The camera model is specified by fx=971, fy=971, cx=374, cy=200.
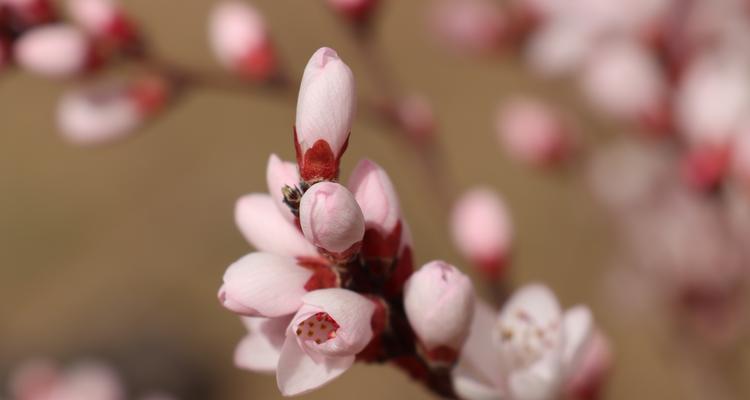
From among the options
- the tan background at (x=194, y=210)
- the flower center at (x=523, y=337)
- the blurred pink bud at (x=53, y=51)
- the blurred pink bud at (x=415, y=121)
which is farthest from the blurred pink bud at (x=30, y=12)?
the tan background at (x=194, y=210)

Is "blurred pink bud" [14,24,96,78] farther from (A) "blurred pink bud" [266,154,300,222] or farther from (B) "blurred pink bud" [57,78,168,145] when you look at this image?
(A) "blurred pink bud" [266,154,300,222]

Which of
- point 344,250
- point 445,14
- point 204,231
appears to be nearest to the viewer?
point 344,250

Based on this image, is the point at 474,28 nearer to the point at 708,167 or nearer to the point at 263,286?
the point at 708,167

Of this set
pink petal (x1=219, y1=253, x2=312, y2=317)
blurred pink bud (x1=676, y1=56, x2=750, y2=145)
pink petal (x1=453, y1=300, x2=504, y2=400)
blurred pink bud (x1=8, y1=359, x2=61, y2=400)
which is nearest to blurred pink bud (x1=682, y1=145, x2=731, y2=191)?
blurred pink bud (x1=676, y1=56, x2=750, y2=145)

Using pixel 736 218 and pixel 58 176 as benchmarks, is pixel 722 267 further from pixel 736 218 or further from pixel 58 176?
pixel 58 176

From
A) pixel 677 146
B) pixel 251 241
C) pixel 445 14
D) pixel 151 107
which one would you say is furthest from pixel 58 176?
pixel 251 241

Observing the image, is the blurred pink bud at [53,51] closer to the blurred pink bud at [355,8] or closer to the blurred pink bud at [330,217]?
the blurred pink bud at [355,8]

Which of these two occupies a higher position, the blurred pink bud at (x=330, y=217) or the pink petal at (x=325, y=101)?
the pink petal at (x=325, y=101)
